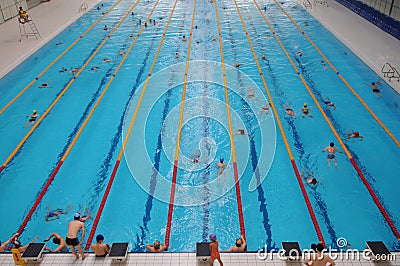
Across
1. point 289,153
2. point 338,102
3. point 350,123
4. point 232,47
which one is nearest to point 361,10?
point 232,47

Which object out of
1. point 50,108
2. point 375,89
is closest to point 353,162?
point 375,89

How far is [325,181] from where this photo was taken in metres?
7.71

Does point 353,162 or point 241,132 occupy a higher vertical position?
point 241,132

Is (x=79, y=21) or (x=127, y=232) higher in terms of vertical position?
(x=79, y=21)

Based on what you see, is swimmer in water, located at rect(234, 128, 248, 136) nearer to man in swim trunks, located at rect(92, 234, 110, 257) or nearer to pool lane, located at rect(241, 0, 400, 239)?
pool lane, located at rect(241, 0, 400, 239)

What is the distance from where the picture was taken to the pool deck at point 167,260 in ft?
17.0

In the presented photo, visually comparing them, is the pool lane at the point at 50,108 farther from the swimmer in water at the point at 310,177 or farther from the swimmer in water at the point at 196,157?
the swimmer in water at the point at 310,177

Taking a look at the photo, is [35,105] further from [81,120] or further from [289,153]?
[289,153]

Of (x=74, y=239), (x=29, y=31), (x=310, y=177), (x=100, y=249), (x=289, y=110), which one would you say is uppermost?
(x=29, y=31)

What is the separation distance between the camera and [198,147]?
876cm

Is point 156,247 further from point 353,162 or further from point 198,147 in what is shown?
point 353,162

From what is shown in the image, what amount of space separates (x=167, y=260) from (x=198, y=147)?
3.78 m

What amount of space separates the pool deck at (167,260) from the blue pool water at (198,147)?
931 millimetres

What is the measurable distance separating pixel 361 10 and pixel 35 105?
15.9 meters
